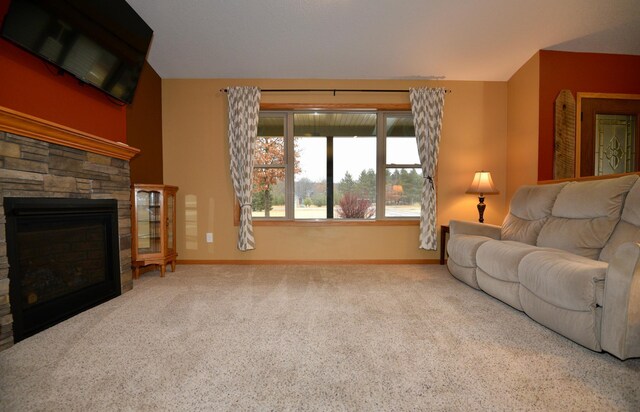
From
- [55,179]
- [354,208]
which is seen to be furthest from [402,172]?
[55,179]

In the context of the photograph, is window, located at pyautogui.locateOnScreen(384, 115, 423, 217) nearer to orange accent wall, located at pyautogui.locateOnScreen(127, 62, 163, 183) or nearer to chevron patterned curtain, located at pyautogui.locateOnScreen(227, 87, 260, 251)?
chevron patterned curtain, located at pyautogui.locateOnScreen(227, 87, 260, 251)

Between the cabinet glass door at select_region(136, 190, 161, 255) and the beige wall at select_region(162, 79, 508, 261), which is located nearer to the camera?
the cabinet glass door at select_region(136, 190, 161, 255)

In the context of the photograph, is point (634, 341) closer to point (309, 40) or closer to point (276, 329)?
point (276, 329)

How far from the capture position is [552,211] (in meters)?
2.55

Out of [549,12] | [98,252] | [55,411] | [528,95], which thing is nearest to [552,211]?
[528,95]

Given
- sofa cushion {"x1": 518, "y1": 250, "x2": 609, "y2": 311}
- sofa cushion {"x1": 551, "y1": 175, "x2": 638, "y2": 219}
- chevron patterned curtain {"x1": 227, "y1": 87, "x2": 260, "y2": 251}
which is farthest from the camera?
chevron patterned curtain {"x1": 227, "y1": 87, "x2": 260, "y2": 251}

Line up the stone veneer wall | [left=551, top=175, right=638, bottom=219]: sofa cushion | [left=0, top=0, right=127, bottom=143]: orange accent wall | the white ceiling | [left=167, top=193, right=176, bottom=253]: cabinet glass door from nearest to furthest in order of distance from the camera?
the stone veneer wall → [left=0, top=0, right=127, bottom=143]: orange accent wall → [left=551, top=175, right=638, bottom=219]: sofa cushion → the white ceiling → [left=167, top=193, right=176, bottom=253]: cabinet glass door

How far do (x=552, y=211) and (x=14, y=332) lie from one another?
3882mm

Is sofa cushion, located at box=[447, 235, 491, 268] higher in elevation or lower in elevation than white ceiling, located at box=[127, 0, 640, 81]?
lower

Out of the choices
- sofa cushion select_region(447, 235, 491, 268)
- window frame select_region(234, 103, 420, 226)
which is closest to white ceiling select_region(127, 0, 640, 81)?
window frame select_region(234, 103, 420, 226)

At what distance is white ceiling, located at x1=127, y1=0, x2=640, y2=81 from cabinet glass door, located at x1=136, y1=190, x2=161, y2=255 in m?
1.59

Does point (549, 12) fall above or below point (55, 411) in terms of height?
above

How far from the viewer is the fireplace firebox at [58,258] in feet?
5.76

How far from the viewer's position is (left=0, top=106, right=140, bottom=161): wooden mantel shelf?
1669 millimetres
